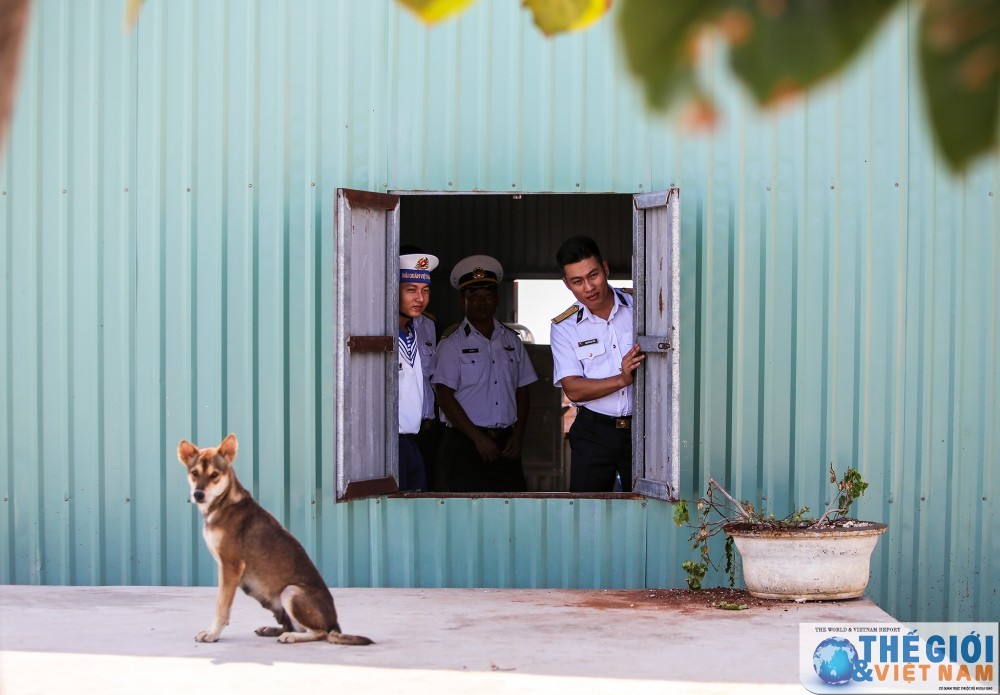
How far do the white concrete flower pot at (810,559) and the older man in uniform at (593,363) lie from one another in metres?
0.97

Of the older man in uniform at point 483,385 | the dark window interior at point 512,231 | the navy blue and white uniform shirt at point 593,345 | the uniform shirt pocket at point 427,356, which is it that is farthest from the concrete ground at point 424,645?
the dark window interior at point 512,231

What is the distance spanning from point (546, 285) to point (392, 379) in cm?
461

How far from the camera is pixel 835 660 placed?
4.09 m

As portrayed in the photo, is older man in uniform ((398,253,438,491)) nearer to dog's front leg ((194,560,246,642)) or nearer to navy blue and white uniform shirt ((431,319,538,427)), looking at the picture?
navy blue and white uniform shirt ((431,319,538,427))

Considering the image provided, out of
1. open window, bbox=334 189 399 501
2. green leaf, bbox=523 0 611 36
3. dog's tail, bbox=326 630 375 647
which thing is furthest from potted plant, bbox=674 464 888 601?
green leaf, bbox=523 0 611 36

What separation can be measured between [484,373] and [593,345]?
3.86ft

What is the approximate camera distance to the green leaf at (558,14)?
82cm

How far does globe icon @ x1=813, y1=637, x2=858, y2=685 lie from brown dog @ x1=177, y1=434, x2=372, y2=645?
151 cm

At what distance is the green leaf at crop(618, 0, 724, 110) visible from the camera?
1.98 ft

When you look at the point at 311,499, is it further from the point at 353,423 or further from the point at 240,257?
the point at 240,257

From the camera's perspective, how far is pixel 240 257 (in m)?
5.52

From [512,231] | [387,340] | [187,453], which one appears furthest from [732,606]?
[512,231]

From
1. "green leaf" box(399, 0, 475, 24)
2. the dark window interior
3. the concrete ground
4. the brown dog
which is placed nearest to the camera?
"green leaf" box(399, 0, 475, 24)

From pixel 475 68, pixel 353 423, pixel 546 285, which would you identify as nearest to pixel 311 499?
pixel 353 423
